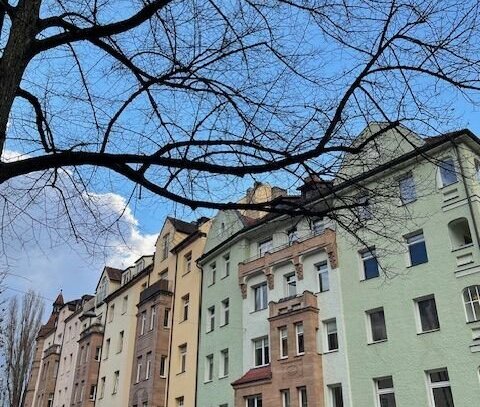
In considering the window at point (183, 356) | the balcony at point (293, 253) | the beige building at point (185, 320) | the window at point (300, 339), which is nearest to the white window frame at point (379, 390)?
the window at point (300, 339)

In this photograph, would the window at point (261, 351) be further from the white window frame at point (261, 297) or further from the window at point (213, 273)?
the window at point (213, 273)

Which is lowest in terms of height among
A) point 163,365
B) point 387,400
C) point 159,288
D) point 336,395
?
point 387,400

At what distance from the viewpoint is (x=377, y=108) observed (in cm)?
498

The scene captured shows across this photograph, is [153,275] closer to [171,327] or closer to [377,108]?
[171,327]

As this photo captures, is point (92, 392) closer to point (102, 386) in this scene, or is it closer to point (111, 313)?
point (102, 386)

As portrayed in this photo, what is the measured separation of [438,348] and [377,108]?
1690 centimetres

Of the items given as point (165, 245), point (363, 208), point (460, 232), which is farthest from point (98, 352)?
point (363, 208)

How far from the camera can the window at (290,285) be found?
2678cm

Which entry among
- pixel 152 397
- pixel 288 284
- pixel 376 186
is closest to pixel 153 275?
pixel 152 397

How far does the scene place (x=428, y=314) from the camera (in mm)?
20703

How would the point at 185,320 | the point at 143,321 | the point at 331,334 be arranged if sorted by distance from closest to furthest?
1. the point at 331,334
2. the point at 185,320
3. the point at 143,321

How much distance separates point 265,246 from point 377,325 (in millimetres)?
9068

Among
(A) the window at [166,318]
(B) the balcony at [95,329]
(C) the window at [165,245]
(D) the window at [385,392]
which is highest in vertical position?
(C) the window at [165,245]

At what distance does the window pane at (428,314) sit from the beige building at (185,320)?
49.6ft
